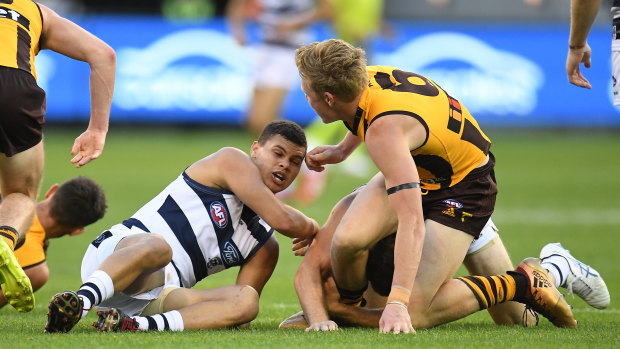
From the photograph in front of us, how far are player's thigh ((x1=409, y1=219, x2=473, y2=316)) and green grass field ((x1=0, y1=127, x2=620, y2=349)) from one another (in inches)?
7.3

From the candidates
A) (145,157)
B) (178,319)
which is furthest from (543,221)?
(145,157)

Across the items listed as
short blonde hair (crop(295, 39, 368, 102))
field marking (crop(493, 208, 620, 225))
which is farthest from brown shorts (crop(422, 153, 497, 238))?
field marking (crop(493, 208, 620, 225))

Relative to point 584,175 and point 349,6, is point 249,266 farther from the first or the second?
point 584,175

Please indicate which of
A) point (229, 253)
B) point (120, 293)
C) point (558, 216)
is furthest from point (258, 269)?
point (558, 216)

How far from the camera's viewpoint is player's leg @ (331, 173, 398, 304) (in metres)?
4.52

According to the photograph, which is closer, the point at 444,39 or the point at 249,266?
the point at 249,266

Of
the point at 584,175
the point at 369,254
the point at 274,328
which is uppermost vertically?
the point at 369,254

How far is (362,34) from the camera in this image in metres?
12.6

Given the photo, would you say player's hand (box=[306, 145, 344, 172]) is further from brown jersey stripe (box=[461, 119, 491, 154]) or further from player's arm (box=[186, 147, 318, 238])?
brown jersey stripe (box=[461, 119, 491, 154])

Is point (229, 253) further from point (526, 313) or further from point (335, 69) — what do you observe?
point (526, 313)

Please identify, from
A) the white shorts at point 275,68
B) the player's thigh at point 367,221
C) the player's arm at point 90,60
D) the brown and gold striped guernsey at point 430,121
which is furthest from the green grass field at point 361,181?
the white shorts at point 275,68

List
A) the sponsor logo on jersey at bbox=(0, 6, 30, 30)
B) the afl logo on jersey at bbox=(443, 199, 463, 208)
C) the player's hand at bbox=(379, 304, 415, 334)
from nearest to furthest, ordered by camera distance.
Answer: the player's hand at bbox=(379, 304, 415, 334) < the sponsor logo on jersey at bbox=(0, 6, 30, 30) < the afl logo on jersey at bbox=(443, 199, 463, 208)

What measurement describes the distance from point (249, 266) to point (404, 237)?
1012 mm

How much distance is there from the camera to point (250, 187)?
4.62m
